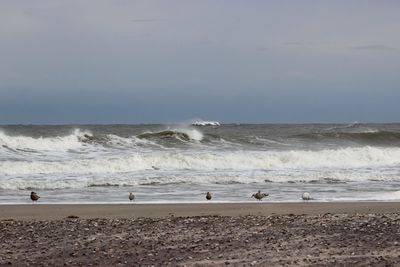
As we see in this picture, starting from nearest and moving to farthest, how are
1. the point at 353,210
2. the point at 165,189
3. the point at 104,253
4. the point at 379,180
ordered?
the point at 104,253 < the point at 353,210 < the point at 165,189 < the point at 379,180

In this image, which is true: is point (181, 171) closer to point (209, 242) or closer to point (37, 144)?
point (37, 144)

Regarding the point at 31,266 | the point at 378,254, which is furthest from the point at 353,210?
the point at 31,266

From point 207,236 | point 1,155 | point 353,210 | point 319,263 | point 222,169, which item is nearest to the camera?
point 319,263

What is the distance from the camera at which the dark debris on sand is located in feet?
25.8

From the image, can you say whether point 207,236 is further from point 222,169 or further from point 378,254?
point 222,169

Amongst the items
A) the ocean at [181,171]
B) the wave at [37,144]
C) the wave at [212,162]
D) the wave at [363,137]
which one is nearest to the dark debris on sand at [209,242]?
the ocean at [181,171]

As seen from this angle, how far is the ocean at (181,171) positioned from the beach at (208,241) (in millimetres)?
5246

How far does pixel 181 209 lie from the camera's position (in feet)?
44.2

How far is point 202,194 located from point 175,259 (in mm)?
8943

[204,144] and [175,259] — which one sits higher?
[204,144]

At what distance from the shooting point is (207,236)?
9.02 metres

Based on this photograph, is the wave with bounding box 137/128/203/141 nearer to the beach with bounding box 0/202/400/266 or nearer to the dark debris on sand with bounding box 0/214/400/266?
the beach with bounding box 0/202/400/266

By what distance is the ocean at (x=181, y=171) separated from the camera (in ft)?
55.4

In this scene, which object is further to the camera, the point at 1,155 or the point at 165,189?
the point at 1,155
